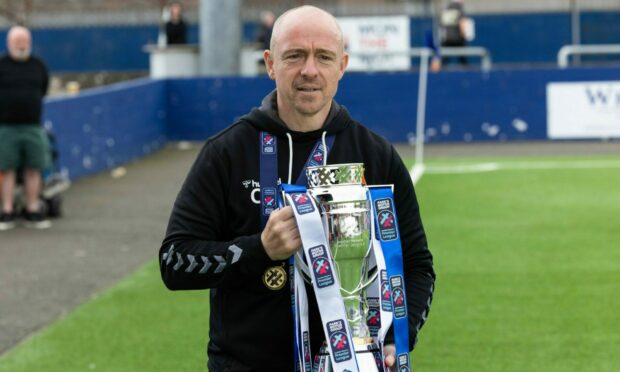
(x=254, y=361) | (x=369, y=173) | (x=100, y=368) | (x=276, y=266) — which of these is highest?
(x=369, y=173)

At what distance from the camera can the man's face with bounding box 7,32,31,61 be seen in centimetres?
1427

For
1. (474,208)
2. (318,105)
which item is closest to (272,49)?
(318,105)

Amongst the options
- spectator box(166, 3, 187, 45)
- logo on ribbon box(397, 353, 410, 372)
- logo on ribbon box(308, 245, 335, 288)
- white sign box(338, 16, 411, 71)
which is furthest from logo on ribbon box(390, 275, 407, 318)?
white sign box(338, 16, 411, 71)

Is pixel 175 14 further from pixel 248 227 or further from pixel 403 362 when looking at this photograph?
pixel 403 362

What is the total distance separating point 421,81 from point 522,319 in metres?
13.1

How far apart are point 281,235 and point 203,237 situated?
400 mm

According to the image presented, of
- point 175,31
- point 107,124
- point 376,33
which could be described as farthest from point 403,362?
point 376,33

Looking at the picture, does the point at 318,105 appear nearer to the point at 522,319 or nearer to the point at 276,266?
the point at 276,266

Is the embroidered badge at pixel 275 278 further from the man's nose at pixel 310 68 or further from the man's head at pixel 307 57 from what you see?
the man's nose at pixel 310 68

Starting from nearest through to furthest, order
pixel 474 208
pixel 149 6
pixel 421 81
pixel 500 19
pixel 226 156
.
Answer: pixel 226 156 → pixel 474 208 → pixel 421 81 → pixel 500 19 → pixel 149 6

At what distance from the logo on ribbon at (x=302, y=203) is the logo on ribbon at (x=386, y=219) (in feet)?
0.69

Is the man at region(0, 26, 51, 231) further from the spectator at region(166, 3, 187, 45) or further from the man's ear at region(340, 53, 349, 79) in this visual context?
the spectator at region(166, 3, 187, 45)

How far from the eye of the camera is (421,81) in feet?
73.4

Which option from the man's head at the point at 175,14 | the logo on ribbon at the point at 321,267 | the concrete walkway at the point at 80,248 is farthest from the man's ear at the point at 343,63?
the man's head at the point at 175,14
